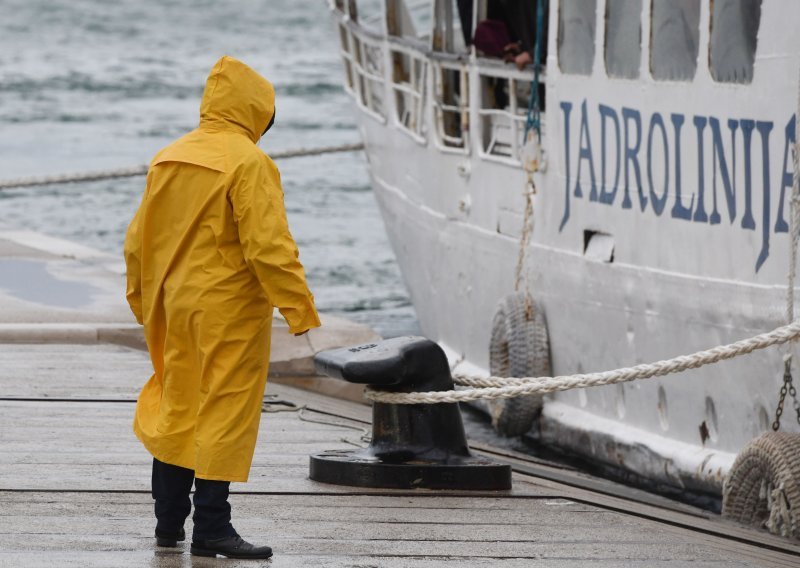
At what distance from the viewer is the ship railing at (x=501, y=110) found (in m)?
11.4

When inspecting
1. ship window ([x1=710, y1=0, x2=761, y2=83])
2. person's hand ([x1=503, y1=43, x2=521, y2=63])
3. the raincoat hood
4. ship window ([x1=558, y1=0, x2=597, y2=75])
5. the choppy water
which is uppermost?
the raincoat hood

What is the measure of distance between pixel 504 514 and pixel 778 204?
108 inches

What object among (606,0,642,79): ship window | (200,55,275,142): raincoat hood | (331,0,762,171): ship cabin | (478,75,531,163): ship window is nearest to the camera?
(200,55,275,142): raincoat hood

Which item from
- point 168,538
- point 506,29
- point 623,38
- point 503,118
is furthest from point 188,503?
point 506,29

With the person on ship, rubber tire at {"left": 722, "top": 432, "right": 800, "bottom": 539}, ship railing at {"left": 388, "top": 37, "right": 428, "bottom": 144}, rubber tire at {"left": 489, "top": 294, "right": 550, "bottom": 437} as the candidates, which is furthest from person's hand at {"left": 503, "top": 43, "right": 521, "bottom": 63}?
rubber tire at {"left": 722, "top": 432, "right": 800, "bottom": 539}

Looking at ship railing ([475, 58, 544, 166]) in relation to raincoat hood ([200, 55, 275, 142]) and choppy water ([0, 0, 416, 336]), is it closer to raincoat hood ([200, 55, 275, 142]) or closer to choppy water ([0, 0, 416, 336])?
choppy water ([0, 0, 416, 336])

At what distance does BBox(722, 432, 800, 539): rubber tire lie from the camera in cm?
760

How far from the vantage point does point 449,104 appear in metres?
12.9

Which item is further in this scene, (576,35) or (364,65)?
(364,65)

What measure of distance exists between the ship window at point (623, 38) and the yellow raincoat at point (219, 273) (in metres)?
4.74

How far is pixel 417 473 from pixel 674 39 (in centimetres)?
358

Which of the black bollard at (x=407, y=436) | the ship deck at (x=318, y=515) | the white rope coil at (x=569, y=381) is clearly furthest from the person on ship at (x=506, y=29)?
the black bollard at (x=407, y=436)

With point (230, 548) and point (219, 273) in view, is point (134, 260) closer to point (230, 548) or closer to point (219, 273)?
point (219, 273)

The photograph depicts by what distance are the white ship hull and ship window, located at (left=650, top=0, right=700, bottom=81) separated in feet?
0.25
